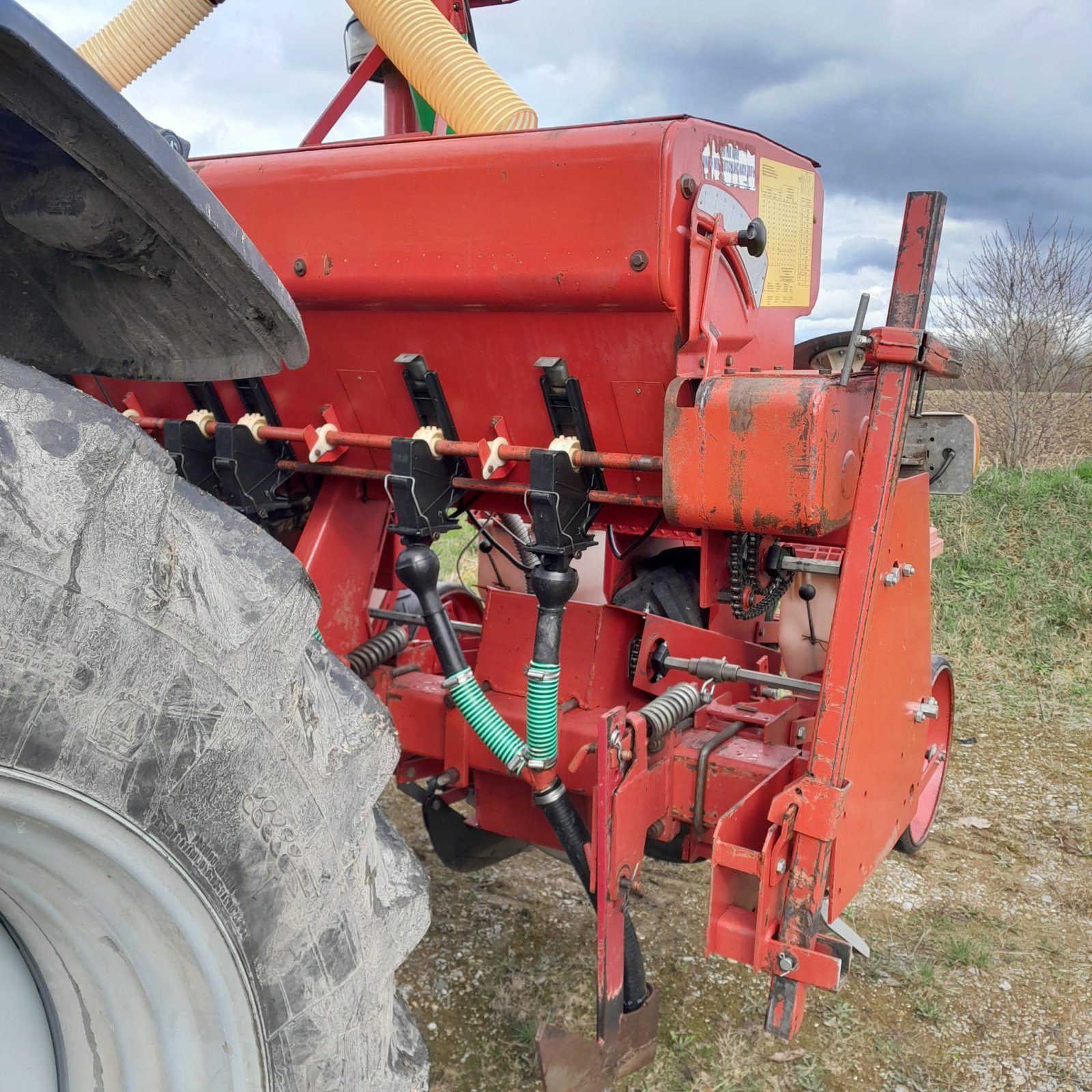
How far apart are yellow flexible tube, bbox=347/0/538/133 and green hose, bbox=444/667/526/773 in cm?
133

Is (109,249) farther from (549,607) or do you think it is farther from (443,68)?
(443,68)

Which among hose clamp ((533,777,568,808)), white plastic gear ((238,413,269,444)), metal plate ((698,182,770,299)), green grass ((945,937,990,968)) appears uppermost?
metal plate ((698,182,770,299))

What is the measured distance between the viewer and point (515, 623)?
2646 millimetres

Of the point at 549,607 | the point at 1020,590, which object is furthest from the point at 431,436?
the point at 1020,590

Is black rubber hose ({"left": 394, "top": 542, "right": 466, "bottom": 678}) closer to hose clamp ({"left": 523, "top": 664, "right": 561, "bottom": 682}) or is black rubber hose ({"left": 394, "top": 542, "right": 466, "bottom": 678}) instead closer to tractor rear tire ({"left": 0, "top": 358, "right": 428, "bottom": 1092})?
hose clamp ({"left": 523, "top": 664, "right": 561, "bottom": 682})

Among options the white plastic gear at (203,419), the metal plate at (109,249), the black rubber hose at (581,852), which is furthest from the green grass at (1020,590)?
the metal plate at (109,249)

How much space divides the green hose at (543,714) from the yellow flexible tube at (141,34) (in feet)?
7.54

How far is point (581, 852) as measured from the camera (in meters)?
2.35

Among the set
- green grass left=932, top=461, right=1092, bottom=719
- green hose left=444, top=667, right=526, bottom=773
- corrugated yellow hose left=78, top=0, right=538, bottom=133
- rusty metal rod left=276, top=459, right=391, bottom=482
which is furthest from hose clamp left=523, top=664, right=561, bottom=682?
green grass left=932, top=461, right=1092, bottom=719

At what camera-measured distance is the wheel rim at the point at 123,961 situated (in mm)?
1034

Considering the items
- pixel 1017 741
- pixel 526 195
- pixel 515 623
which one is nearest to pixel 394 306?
pixel 526 195

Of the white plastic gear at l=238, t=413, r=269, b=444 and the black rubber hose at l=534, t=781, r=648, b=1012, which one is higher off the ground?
the white plastic gear at l=238, t=413, r=269, b=444

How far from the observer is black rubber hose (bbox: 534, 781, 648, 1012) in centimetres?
232

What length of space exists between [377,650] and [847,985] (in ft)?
5.01
